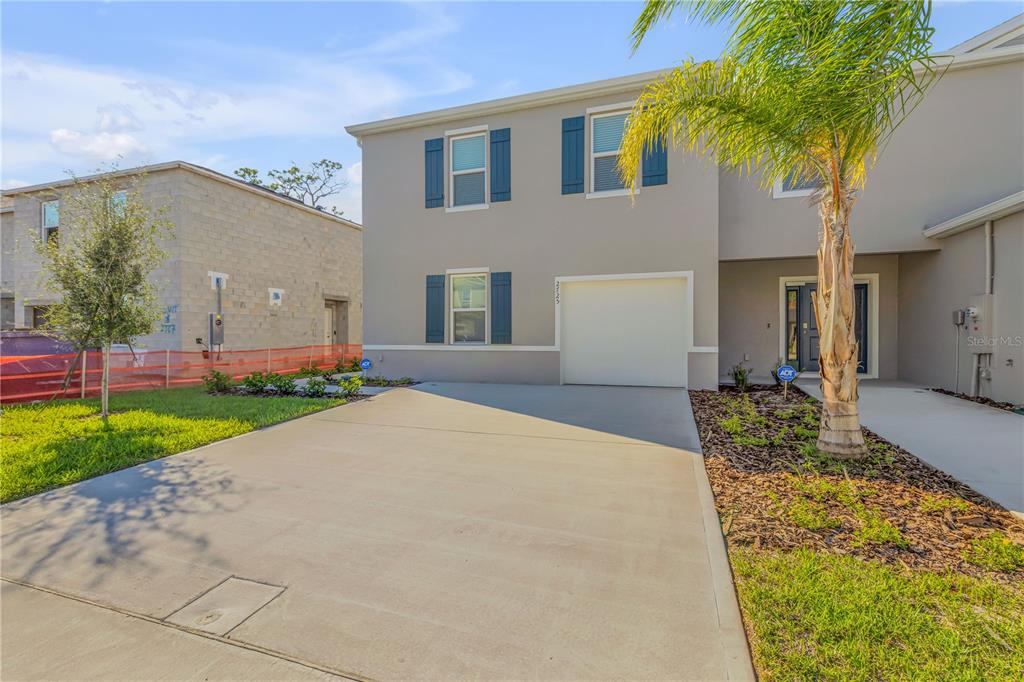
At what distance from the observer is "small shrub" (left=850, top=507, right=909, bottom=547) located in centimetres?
285

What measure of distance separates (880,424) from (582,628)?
18.1ft

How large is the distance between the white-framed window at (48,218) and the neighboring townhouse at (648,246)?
33.4ft

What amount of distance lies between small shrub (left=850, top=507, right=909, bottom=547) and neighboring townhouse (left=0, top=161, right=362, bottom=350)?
1181cm

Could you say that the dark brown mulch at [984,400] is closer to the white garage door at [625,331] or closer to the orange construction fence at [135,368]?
the white garage door at [625,331]

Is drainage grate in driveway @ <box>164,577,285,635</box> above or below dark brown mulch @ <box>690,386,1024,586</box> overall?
below

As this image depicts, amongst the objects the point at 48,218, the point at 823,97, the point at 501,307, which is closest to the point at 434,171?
the point at 501,307

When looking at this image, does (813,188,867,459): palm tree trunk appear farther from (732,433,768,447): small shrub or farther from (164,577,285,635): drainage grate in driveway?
(164,577,285,635): drainage grate in driveway

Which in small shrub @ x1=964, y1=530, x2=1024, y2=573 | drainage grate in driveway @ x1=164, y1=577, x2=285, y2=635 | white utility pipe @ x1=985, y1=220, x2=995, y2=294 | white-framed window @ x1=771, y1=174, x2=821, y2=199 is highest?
white-framed window @ x1=771, y1=174, x2=821, y2=199

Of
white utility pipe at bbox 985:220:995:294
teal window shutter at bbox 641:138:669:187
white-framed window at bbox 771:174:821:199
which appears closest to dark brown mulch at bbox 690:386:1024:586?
white utility pipe at bbox 985:220:995:294

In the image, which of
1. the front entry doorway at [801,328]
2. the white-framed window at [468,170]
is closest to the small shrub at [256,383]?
the white-framed window at [468,170]

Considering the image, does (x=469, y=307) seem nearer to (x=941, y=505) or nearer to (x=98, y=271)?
(x=98, y=271)

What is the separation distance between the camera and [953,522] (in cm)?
311

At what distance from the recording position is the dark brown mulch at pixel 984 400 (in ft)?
21.5

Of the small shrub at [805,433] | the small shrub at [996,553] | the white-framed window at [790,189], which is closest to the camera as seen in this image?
the small shrub at [996,553]
